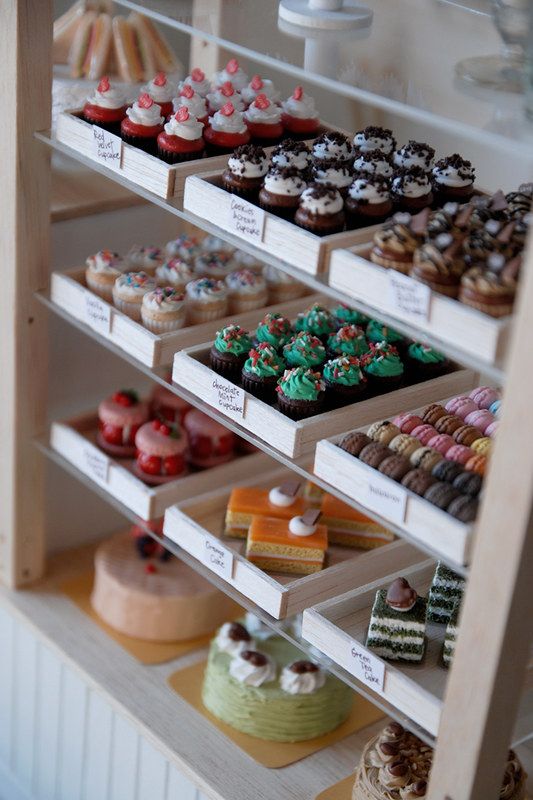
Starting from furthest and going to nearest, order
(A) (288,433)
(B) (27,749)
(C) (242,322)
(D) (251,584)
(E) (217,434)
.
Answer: (B) (27,749) → (E) (217,434) → (C) (242,322) → (D) (251,584) → (A) (288,433)

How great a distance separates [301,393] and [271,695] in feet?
2.07

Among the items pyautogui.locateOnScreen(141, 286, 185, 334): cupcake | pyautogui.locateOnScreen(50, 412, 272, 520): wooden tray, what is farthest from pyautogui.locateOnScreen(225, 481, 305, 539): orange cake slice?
pyautogui.locateOnScreen(141, 286, 185, 334): cupcake

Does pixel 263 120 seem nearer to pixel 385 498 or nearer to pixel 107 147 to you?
pixel 107 147

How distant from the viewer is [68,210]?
238 centimetres

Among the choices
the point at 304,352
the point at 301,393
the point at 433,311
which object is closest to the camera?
the point at 433,311

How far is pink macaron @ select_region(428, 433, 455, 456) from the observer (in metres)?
1.79

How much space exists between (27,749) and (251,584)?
893mm

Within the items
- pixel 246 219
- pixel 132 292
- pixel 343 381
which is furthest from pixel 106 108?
pixel 343 381

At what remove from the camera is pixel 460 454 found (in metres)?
1.76

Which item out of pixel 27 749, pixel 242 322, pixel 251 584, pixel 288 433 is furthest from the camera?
pixel 27 749

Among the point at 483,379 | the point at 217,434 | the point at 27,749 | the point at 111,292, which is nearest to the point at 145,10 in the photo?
the point at 111,292

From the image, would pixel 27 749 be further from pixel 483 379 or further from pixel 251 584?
pixel 483 379

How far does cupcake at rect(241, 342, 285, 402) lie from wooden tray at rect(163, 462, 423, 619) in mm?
276

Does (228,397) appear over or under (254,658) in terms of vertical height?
over
